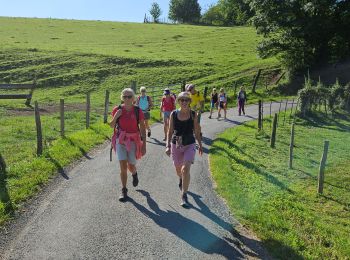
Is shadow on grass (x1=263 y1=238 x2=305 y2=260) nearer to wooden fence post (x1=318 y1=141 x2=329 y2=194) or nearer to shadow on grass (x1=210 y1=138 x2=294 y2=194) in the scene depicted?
shadow on grass (x1=210 y1=138 x2=294 y2=194)

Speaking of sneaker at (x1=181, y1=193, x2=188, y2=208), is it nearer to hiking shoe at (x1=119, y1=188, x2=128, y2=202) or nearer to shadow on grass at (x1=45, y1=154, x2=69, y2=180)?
hiking shoe at (x1=119, y1=188, x2=128, y2=202)

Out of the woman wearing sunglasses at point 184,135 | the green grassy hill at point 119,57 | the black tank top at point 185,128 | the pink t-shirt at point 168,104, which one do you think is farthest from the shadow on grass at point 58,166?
the green grassy hill at point 119,57

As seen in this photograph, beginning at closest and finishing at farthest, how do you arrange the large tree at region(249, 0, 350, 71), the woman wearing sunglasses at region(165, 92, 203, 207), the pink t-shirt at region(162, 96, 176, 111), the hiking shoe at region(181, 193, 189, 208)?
the woman wearing sunglasses at region(165, 92, 203, 207) < the hiking shoe at region(181, 193, 189, 208) < the pink t-shirt at region(162, 96, 176, 111) < the large tree at region(249, 0, 350, 71)

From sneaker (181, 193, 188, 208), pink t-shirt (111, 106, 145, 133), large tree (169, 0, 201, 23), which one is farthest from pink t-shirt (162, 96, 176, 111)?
large tree (169, 0, 201, 23)

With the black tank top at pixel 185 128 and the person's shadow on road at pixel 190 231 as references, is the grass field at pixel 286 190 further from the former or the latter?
the black tank top at pixel 185 128

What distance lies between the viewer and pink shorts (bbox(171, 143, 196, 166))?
28.0 ft

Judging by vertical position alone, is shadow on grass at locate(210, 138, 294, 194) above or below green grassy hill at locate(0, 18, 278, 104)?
below

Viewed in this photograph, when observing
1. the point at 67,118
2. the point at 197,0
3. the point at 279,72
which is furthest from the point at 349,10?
the point at 197,0

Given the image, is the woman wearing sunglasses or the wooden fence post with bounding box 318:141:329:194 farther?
the wooden fence post with bounding box 318:141:329:194

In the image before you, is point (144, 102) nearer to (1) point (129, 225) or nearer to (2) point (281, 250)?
(1) point (129, 225)

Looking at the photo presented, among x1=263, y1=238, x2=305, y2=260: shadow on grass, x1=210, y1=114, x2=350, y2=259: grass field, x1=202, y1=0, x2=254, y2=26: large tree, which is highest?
x1=202, y1=0, x2=254, y2=26: large tree

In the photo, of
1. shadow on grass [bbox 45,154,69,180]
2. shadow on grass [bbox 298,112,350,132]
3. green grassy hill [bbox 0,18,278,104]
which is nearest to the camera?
shadow on grass [bbox 45,154,69,180]

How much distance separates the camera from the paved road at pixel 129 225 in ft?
22.0

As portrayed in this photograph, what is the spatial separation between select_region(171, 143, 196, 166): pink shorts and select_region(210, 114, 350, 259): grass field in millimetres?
1335
